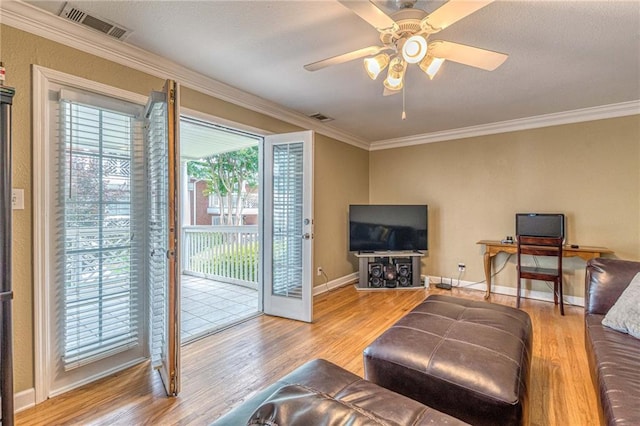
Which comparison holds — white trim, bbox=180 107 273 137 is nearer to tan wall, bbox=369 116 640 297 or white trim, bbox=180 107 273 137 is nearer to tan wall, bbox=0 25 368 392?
tan wall, bbox=0 25 368 392

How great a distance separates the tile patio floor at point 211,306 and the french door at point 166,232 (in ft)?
2.26

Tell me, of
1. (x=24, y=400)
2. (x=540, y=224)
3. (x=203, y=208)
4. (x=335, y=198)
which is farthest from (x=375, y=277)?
(x=203, y=208)

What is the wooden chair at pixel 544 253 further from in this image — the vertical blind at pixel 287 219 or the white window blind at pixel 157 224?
the white window blind at pixel 157 224

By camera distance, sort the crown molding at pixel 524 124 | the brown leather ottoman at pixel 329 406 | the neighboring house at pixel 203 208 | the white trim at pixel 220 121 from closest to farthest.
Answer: the brown leather ottoman at pixel 329 406 → the white trim at pixel 220 121 → the crown molding at pixel 524 124 → the neighboring house at pixel 203 208

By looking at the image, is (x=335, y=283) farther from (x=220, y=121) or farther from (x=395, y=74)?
(x=395, y=74)

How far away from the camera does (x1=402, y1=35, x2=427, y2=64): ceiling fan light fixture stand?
1.58m

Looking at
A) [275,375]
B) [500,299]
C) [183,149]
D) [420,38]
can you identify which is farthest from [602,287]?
[183,149]

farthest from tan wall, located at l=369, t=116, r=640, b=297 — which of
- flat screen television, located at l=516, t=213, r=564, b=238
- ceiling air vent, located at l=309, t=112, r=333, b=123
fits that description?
ceiling air vent, located at l=309, t=112, r=333, b=123

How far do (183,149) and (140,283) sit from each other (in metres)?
3.24

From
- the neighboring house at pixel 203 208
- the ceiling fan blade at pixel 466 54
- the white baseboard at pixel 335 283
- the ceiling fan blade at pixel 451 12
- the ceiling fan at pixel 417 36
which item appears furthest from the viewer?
the neighboring house at pixel 203 208

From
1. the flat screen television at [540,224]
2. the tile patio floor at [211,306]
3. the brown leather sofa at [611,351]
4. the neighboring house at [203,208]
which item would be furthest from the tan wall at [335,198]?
the neighboring house at [203,208]

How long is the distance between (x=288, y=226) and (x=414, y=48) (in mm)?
2221

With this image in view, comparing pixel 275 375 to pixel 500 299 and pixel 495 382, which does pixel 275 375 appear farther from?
pixel 500 299

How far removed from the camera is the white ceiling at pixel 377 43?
181cm
